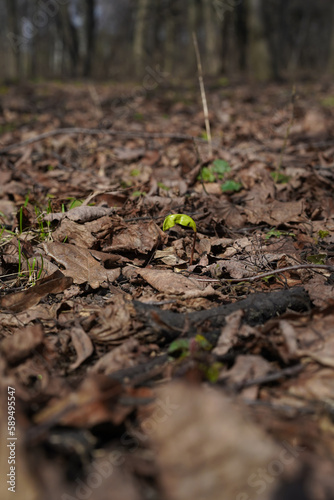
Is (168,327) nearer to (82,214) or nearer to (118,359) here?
(118,359)

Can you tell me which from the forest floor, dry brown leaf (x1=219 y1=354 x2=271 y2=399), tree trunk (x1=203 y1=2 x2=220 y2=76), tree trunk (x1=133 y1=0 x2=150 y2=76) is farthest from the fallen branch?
tree trunk (x1=133 y1=0 x2=150 y2=76)

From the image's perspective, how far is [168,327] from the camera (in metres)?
1.60

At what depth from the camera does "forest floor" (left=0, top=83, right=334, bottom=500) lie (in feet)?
3.19

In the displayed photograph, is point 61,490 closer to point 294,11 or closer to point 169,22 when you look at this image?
point 169,22

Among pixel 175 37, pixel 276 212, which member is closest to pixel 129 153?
pixel 276 212

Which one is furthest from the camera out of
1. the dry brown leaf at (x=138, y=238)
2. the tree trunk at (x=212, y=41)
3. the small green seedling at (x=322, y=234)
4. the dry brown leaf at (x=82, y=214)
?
the tree trunk at (x=212, y=41)

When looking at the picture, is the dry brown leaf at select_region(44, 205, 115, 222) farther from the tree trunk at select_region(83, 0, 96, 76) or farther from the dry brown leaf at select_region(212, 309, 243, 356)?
the tree trunk at select_region(83, 0, 96, 76)

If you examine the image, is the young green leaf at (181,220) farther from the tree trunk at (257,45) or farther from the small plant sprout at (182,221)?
the tree trunk at (257,45)

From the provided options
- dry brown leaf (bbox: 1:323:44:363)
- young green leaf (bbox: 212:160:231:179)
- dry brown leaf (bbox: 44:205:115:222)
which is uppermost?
young green leaf (bbox: 212:160:231:179)

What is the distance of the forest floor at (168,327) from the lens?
97 centimetres

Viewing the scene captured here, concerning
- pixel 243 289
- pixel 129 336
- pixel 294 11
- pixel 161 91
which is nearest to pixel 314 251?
pixel 243 289

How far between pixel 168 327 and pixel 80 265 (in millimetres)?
880

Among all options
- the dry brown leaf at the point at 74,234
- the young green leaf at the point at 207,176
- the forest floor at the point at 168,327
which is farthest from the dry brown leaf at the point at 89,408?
the young green leaf at the point at 207,176

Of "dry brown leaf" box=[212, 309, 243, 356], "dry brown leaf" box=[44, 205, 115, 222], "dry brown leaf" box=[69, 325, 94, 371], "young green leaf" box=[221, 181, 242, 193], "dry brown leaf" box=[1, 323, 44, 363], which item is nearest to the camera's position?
"dry brown leaf" box=[1, 323, 44, 363]
